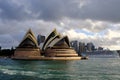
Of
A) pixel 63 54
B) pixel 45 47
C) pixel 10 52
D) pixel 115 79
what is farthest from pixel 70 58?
pixel 115 79

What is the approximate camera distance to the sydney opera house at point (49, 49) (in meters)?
113

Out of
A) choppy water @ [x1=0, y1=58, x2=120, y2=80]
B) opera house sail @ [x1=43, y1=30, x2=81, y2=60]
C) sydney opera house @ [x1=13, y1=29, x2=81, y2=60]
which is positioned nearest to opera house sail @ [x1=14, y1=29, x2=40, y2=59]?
sydney opera house @ [x1=13, y1=29, x2=81, y2=60]

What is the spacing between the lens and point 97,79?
32.9m

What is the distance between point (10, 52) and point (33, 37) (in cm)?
4046

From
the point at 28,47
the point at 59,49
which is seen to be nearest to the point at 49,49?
the point at 59,49

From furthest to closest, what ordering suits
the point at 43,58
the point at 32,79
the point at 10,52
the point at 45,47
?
the point at 10,52
the point at 45,47
the point at 43,58
the point at 32,79

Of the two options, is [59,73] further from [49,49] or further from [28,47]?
[28,47]

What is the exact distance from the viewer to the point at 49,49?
381ft

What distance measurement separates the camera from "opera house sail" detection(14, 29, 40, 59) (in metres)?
114

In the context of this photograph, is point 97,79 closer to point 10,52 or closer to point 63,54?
point 63,54

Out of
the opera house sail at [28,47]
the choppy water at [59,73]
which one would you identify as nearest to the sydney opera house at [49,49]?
the opera house sail at [28,47]

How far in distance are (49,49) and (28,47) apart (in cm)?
802

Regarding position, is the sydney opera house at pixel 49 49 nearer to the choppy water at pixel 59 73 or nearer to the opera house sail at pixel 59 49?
the opera house sail at pixel 59 49

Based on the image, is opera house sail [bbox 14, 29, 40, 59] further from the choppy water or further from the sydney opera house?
the choppy water
